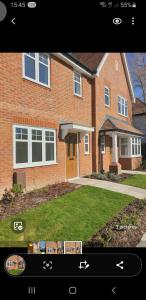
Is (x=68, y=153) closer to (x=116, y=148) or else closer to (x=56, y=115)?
(x=56, y=115)

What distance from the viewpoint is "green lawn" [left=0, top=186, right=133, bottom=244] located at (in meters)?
1.87

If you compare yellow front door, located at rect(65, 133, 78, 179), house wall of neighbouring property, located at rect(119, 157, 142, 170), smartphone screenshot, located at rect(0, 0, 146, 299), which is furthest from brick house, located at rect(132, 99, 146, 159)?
yellow front door, located at rect(65, 133, 78, 179)

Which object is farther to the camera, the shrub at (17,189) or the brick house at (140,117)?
the brick house at (140,117)

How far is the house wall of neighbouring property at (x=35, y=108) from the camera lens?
7141 mm

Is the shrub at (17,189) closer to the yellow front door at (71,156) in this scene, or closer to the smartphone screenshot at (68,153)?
the smartphone screenshot at (68,153)

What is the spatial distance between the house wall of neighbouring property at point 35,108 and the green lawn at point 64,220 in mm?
1755
